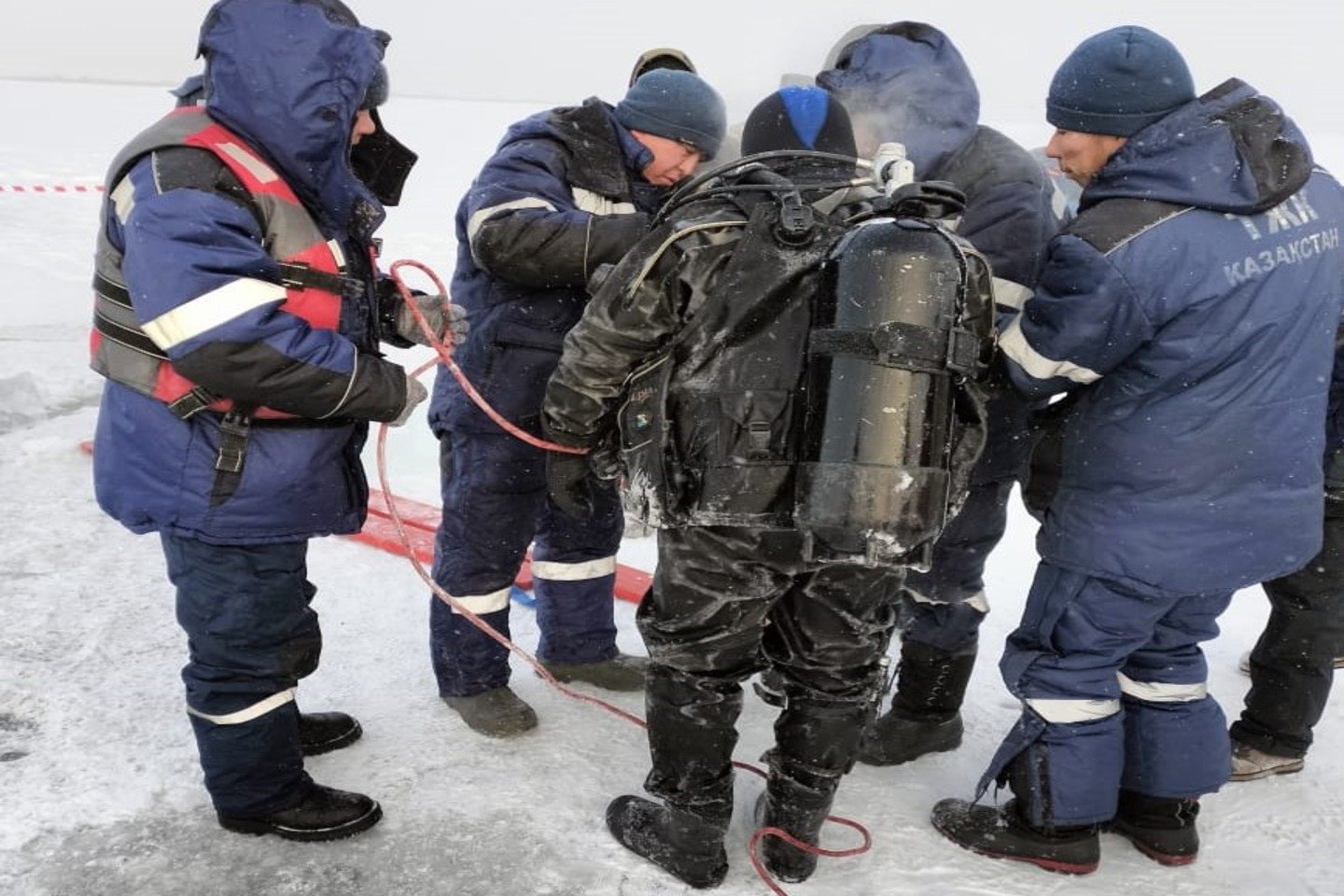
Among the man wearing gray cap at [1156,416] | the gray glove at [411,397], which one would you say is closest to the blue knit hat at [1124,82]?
the man wearing gray cap at [1156,416]

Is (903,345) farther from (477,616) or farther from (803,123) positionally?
(477,616)

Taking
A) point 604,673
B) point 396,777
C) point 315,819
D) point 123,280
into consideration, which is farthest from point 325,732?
point 123,280

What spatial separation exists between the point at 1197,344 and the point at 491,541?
2.06m

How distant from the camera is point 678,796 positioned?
8.86 ft

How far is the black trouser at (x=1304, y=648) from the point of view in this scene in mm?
3314

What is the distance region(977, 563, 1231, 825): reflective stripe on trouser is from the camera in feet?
8.96

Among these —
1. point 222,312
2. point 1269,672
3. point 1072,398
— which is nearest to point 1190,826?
point 1269,672

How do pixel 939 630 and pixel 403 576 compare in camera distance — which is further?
pixel 403 576

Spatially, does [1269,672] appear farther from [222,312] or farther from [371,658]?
[222,312]

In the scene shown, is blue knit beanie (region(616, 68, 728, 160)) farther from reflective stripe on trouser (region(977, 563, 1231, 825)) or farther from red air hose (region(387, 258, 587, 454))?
reflective stripe on trouser (region(977, 563, 1231, 825))

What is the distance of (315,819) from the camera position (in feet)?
9.16

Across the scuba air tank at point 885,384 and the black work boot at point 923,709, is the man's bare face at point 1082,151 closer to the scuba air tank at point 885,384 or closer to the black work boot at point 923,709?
the scuba air tank at point 885,384

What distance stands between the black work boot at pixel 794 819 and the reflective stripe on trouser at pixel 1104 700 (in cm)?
56

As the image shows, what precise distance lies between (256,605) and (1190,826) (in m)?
2.58
